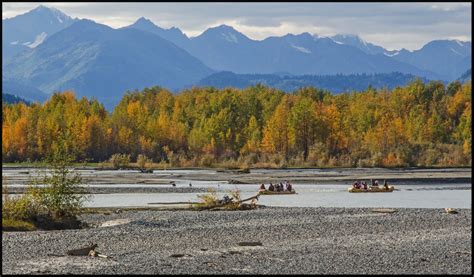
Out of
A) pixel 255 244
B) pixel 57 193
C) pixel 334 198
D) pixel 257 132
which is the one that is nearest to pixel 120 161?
pixel 257 132

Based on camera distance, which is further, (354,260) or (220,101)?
(220,101)

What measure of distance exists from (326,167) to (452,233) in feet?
304

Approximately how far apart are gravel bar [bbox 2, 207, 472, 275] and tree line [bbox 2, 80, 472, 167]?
283 ft

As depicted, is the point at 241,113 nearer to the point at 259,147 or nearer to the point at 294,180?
the point at 259,147

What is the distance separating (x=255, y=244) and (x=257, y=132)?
117m

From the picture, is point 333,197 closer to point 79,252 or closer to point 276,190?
point 276,190

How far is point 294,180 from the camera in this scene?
96.0m

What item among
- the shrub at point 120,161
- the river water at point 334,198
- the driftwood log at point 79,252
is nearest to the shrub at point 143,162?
the shrub at point 120,161

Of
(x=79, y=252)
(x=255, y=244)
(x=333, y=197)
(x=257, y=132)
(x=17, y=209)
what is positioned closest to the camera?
(x=79, y=252)

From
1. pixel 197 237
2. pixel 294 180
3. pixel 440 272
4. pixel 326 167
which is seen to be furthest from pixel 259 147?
pixel 440 272

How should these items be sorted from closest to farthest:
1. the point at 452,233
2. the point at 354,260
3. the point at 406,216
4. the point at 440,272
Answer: the point at 440,272 < the point at 354,260 < the point at 452,233 < the point at 406,216

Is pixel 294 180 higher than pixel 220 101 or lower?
lower

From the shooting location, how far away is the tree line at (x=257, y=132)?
139250 millimetres

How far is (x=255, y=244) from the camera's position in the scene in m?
35.9
